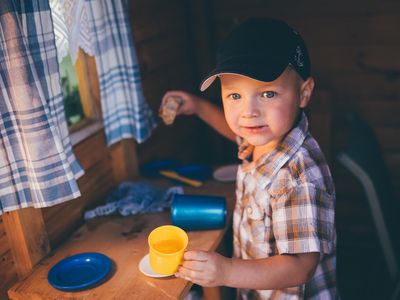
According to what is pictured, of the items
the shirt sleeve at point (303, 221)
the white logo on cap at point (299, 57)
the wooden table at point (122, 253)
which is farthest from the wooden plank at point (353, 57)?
the shirt sleeve at point (303, 221)

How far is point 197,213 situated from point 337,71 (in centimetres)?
170

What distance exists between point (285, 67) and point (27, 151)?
813 millimetres

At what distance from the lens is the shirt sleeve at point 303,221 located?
127cm

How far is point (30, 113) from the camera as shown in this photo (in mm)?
1314

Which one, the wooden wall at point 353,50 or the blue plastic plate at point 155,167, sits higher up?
the wooden wall at point 353,50

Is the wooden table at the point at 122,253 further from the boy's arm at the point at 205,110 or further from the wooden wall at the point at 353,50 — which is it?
the wooden wall at the point at 353,50

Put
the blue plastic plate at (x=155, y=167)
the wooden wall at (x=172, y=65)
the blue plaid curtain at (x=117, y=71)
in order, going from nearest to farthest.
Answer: the blue plaid curtain at (x=117, y=71)
the blue plastic plate at (x=155, y=167)
the wooden wall at (x=172, y=65)

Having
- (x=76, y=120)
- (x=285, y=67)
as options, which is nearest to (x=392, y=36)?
(x=285, y=67)

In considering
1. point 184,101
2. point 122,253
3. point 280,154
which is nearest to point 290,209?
point 280,154

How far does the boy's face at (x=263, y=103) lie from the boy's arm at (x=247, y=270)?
376 millimetres

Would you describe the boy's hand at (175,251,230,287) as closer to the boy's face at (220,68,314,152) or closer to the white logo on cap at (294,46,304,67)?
the boy's face at (220,68,314,152)

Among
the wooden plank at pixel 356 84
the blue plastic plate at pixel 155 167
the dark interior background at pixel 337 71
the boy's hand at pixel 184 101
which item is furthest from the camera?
the wooden plank at pixel 356 84

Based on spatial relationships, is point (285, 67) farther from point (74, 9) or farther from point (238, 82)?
point (74, 9)

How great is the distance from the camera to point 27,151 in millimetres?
1350
